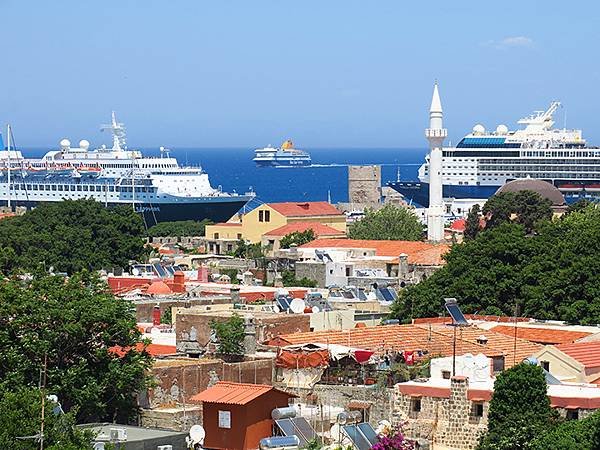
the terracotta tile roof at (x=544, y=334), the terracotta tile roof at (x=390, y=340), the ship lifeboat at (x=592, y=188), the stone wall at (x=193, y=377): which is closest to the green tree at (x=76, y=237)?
the terracotta tile roof at (x=544, y=334)

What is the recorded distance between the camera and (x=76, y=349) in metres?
28.4

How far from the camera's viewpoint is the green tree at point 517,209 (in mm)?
79000

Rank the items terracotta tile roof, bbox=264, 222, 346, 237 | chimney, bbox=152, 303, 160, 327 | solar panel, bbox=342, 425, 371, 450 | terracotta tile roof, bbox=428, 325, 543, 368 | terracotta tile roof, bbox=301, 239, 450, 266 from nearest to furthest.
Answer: solar panel, bbox=342, 425, 371, 450 → terracotta tile roof, bbox=428, 325, 543, 368 → chimney, bbox=152, 303, 160, 327 → terracotta tile roof, bbox=301, 239, 450, 266 → terracotta tile roof, bbox=264, 222, 346, 237

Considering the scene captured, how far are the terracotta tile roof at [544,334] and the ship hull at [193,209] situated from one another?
94.9 m

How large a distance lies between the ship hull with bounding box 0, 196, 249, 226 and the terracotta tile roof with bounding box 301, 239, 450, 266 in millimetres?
64009

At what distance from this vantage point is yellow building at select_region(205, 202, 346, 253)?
79500mm

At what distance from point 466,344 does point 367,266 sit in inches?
1059

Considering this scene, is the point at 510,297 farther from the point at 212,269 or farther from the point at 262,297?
the point at 212,269

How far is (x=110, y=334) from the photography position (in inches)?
1133

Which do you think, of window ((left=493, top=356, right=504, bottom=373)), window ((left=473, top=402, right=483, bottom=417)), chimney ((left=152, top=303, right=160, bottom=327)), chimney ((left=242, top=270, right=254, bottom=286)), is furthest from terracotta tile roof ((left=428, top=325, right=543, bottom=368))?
chimney ((left=242, top=270, right=254, bottom=286))

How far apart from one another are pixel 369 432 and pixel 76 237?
44128 millimetres

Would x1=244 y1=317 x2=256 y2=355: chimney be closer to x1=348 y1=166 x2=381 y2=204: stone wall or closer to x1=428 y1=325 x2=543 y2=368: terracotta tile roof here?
x1=428 y1=325 x2=543 y2=368: terracotta tile roof

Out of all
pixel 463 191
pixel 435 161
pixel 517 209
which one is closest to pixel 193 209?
pixel 463 191

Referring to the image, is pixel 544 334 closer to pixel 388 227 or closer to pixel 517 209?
pixel 388 227
